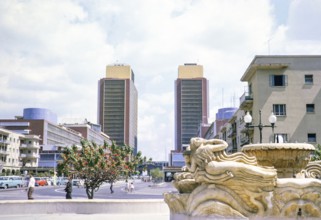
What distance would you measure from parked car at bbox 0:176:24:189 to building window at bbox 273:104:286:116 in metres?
36.3

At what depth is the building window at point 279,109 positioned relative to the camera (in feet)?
140

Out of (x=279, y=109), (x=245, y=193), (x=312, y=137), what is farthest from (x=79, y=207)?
(x=312, y=137)

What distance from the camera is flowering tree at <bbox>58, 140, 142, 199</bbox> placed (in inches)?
794

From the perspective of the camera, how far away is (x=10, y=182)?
57.8 metres

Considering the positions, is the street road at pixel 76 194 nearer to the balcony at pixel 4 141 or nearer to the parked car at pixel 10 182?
the parked car at pixel 10 182

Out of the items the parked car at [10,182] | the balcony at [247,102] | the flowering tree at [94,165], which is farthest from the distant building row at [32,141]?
the flowering tree at [94,165]

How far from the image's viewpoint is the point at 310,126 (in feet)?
139

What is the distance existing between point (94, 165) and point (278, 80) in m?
28.5

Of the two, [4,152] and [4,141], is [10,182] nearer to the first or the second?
[4,152]

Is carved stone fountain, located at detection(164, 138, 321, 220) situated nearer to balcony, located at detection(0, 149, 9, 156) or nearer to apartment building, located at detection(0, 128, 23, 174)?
apartment building, located at detection(0, 128, 23, 174)

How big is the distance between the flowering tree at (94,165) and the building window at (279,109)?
81.5ft

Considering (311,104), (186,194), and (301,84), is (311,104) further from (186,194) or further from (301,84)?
(186,194)

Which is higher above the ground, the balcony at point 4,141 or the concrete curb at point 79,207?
the balcony at point 4,141

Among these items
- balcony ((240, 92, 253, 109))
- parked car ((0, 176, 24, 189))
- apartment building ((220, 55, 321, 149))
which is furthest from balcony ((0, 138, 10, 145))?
apartment building ((220, 55, 321, 149))
